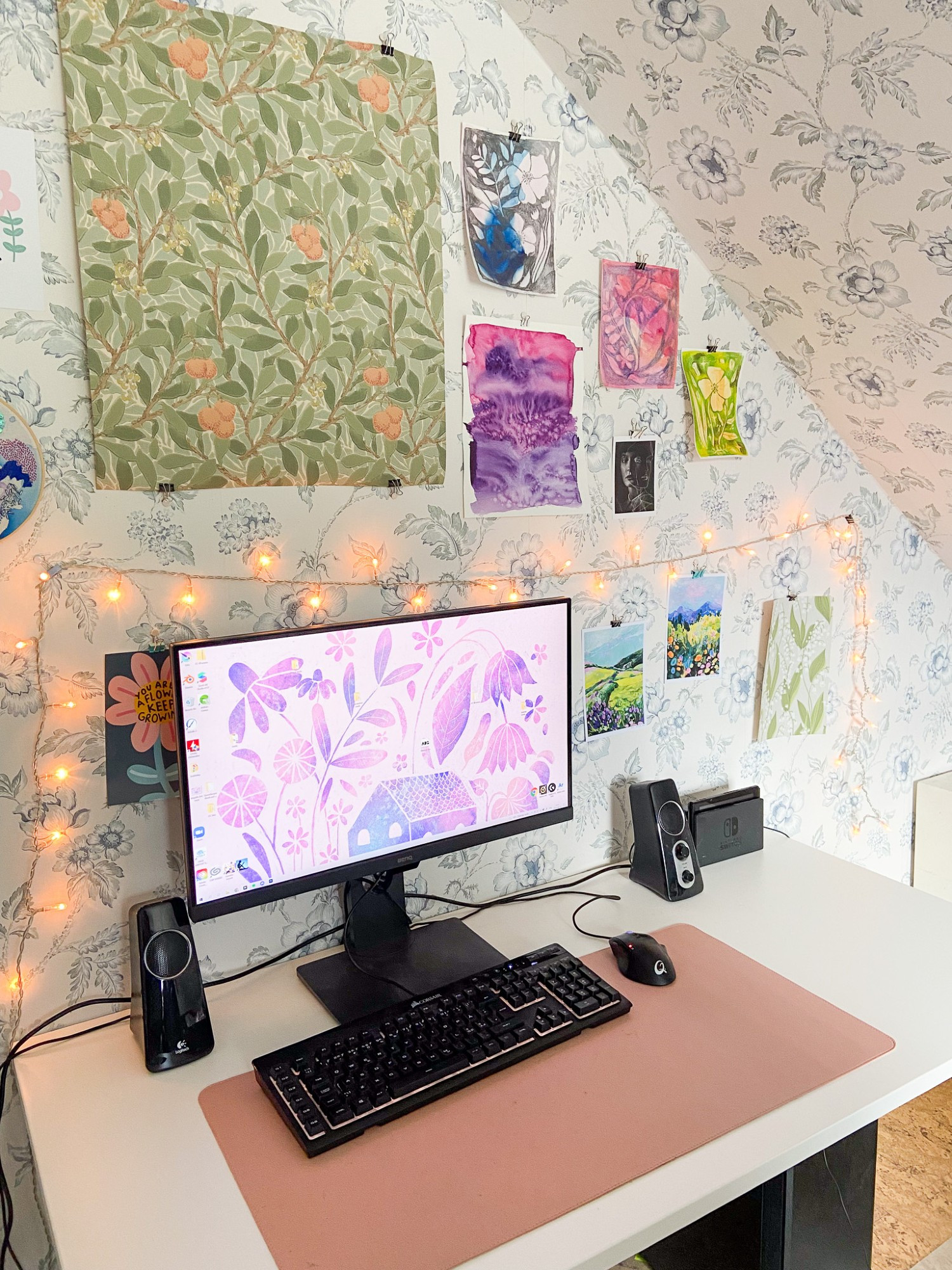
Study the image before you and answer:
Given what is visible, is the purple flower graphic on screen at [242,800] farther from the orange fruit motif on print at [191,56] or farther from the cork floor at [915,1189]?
the cork floor at [915,1189]

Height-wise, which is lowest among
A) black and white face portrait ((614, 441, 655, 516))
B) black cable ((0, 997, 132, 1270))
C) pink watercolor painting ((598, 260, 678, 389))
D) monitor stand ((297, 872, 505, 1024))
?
black cable ((0, 997, 132, 1270))

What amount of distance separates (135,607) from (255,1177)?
0.69 m

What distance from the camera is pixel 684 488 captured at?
1.70 meters

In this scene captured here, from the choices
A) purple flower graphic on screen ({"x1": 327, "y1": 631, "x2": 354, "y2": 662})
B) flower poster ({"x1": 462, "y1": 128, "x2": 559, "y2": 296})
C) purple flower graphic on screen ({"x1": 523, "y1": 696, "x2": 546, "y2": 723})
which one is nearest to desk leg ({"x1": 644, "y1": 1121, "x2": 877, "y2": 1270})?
purple flower graphic on screen ({"x1": 523, "y1": 696, "x2": 546, "y2": 723})

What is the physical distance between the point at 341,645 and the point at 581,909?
2.08 feet

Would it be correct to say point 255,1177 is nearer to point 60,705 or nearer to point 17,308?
point 60,705

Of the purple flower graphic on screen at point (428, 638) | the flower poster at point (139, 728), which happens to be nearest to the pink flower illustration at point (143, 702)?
the flower poster at point (139, 728)

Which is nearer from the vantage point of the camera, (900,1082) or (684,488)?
(900,1082)

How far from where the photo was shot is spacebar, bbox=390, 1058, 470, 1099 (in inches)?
40.3

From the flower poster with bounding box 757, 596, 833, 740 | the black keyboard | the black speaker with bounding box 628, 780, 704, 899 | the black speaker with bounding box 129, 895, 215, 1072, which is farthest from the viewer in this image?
the flower poster with bounding box 757, 596, 833, 740

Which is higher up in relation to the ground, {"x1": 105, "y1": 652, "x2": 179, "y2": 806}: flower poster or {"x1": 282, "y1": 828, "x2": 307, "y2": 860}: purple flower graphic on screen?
{"x1": 105, "y1": 652, "x2": 179, "y2": 806}: flower poster

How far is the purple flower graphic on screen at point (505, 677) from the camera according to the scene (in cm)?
137

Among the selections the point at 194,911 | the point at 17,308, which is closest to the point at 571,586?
the point at 194,911

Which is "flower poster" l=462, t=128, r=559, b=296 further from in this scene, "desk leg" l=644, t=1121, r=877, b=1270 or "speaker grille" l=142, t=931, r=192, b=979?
"desk leg" l=644, t=1121, r=877, b=1270
